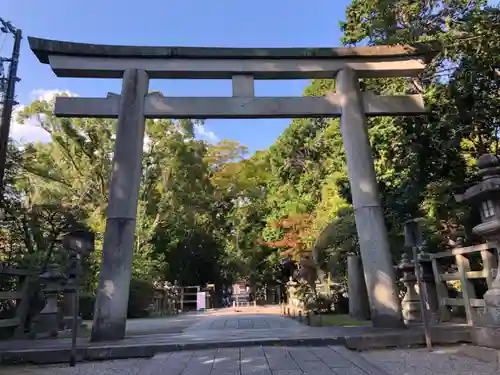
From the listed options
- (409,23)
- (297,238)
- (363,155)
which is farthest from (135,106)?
(297,238)

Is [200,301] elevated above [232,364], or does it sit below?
above

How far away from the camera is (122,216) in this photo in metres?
6.04

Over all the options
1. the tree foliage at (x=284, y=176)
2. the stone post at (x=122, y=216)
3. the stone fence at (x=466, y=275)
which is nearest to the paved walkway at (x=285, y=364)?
the stone post at (x=122, y=216)

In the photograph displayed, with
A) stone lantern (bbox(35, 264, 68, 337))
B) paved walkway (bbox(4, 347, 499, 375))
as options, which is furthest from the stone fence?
stone lantern (bbox(35, 264, 68, 337))

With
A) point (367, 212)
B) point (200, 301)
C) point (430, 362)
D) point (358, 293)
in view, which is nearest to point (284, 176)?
point (200, 301)

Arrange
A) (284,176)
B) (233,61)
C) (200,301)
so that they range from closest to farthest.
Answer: (233,61) → (200,301) → (284,176)

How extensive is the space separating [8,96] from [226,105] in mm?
6039

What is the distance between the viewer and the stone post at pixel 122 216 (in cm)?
571

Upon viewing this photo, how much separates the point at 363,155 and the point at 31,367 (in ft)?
19.5

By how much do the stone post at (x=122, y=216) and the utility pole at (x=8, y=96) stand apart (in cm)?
398

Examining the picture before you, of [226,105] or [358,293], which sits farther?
[358,293]

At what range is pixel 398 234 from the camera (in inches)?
383

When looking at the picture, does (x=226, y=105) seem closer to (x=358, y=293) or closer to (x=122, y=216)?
(x=122, y=216)

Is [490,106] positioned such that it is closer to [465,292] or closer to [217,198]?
[465,292]
